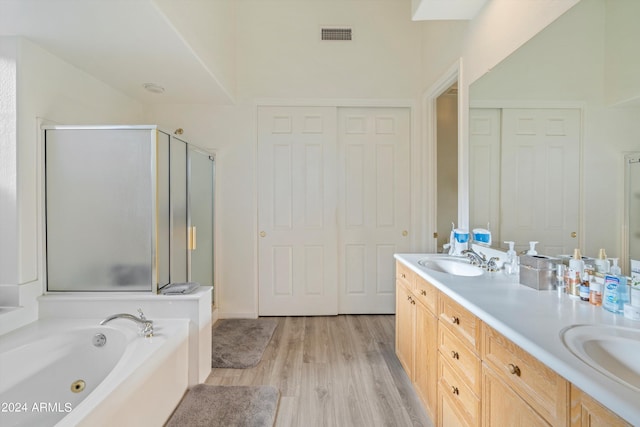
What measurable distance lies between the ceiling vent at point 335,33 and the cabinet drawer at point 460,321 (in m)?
2.92

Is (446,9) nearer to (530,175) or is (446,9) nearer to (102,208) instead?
(530,175)

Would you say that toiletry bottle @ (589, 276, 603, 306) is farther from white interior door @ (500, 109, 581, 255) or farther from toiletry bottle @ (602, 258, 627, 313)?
white interior door @ (500, 109, 581, 255)

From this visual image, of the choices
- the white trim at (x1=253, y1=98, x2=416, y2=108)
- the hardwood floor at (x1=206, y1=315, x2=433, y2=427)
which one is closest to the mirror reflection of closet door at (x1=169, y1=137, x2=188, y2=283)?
the hardwood floor at (x1=206, y1=315, x2=433, y2=427)

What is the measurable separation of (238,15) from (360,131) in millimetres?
1817

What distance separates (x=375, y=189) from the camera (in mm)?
3242

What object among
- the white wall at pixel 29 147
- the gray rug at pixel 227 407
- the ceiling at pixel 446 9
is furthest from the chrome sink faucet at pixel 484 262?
the white wall at pixel 29 147

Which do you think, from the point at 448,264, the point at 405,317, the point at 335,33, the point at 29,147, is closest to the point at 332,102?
the point at 335,33

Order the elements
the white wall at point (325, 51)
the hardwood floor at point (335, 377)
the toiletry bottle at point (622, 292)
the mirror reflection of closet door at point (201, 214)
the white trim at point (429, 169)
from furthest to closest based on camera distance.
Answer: the white wall at point (325, 51) < the white trim at point (429, 169) < the mirror reflection of closet door at point (201, 214) < the hardwood floor at point (335, 377) < the toiletry bottle at point (622, 292)

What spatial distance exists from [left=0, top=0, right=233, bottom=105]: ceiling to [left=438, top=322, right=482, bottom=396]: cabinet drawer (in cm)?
227

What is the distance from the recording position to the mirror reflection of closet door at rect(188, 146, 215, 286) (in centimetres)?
251

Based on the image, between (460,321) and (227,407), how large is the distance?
143cm

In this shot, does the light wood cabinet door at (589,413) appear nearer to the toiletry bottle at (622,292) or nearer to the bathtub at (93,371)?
the toiletry bottle at (622,292)

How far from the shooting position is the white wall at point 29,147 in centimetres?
175

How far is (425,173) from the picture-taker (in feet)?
10.2
